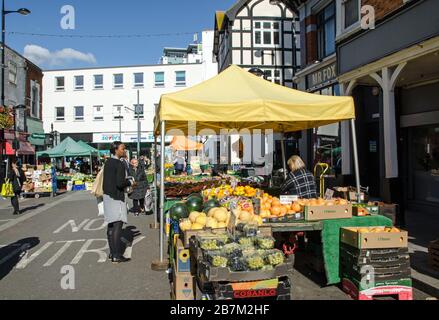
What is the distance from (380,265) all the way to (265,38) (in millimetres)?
26981

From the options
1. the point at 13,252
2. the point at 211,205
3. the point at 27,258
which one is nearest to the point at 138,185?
the point at 13,252

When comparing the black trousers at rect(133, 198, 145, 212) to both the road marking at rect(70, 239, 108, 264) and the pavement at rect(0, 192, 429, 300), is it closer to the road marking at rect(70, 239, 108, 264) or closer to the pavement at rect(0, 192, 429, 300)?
the pavement at rect(0, 192, 429, 300)

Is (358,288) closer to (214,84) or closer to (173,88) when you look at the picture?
(214,84)

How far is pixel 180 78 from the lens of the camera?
4103cm

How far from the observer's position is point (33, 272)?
6.22 meters

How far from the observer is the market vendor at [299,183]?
645 centimetres

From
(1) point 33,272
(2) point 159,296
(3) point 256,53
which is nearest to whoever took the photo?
(2) point 159,296

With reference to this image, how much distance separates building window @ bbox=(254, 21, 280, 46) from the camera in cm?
2942

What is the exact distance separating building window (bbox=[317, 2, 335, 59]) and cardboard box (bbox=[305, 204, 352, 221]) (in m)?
9.30

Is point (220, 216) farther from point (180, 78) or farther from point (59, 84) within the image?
point (59, 84)

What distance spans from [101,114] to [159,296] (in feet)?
125

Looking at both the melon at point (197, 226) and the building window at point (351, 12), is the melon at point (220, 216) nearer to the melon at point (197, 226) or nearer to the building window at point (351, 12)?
the melon at point (197, 226)

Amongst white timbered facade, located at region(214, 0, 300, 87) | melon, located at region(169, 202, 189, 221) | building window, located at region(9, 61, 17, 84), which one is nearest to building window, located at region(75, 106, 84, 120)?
building window, located at region(9, 61, 17, 84)
